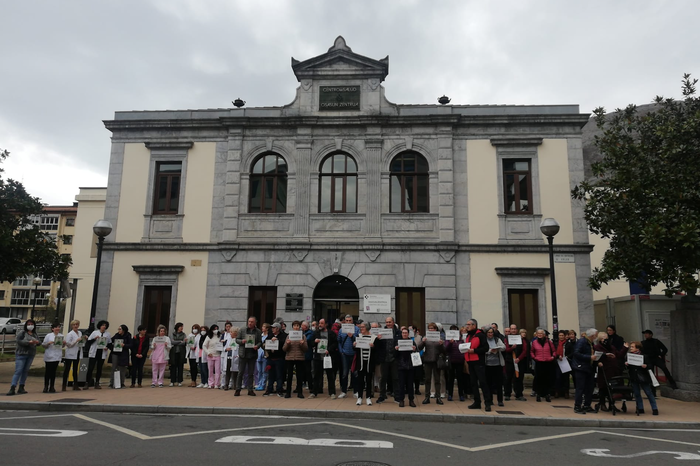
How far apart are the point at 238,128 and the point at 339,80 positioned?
4330 millimetres

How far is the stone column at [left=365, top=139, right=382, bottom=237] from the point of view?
60.7ft

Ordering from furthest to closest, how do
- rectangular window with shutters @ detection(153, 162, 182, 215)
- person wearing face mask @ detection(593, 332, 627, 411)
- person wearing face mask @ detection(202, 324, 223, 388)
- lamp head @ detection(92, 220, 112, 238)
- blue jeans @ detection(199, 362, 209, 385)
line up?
rectangular window with shutters @ detection(153, 162, 182, 215)
lamp head @ detection(92, 220, 112, 238)
blue jeans @ detection(199, 362, 209, 385)
person wearing face mask @ detection(202, 324, 223, 388)
person wearing face mask @ detection(593, 332, 627, 411)

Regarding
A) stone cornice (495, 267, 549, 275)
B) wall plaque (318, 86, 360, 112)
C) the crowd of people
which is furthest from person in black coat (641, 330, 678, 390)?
wall plaque (318, 86, 360, 112)

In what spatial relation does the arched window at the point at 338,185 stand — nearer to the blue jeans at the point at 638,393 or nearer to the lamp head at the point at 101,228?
the lamp head at the point at 101,228

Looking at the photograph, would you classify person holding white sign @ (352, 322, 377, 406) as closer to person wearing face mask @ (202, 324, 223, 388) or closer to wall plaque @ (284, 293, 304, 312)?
person wearing face mask @ (202, 324, 223, 388)

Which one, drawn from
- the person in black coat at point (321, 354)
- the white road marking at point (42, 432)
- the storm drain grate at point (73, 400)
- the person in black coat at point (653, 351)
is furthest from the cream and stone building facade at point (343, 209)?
the white road marking at point (42, 432)

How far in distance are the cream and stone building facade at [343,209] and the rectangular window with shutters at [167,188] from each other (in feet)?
0.16

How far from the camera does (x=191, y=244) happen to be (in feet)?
62.0

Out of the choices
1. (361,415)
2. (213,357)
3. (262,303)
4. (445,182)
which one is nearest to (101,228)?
(213,357)

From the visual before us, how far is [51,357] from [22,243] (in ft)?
14.8

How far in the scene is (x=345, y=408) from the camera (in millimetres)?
10672

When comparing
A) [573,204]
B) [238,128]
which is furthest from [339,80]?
[573,204]

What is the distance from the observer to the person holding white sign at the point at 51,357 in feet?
41.3

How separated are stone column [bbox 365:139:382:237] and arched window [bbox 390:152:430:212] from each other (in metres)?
0.55
